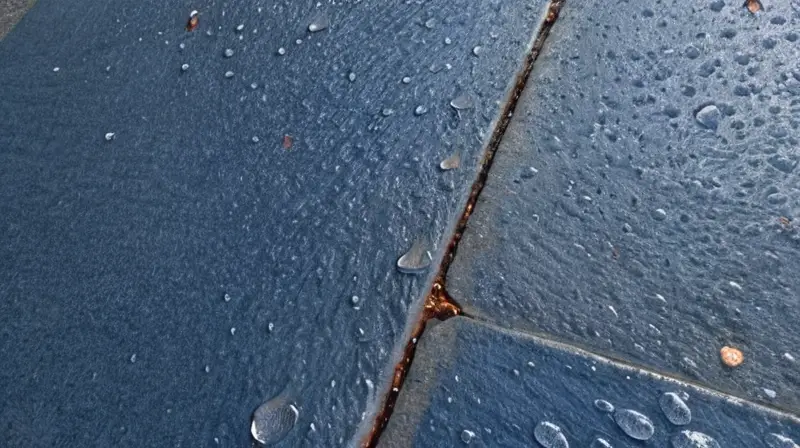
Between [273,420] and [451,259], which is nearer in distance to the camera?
[273,420]

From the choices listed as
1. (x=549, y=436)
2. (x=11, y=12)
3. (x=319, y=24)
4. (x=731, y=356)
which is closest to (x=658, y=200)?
(x=731, y=356)

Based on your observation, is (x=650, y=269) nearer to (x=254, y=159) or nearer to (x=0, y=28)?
(x=254, y=159)

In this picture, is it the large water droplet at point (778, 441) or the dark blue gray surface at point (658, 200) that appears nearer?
the large water droplet at point (778, 441)

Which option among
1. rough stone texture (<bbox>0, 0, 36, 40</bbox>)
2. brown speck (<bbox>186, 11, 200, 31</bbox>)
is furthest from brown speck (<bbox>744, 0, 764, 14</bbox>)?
rough stone texture (<bbox>0, 0, 36, 40</bbox>)

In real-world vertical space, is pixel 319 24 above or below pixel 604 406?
above

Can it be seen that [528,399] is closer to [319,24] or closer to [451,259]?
[451,259]

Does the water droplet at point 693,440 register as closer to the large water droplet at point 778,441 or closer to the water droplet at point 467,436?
the large water droplet at point 778,441

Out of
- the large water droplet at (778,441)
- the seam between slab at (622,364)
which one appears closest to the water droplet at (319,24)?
the seam between slab at (622,364)
